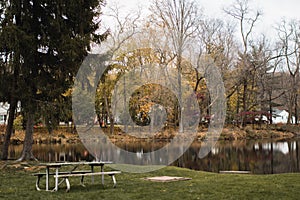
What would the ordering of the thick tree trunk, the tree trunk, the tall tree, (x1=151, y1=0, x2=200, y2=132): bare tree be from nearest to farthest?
the tall tree
the thick tree trunk
the tree trunk
(x1=151, y1=0, x2=200, y2=132): bare tree

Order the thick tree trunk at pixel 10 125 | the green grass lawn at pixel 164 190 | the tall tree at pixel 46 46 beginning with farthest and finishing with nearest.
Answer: the thick tree trunk at pixel 10 125
the tall tree at pixel 46 46
the green grass lawn at pixel 164 190

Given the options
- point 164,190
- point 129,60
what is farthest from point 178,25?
point 164,190

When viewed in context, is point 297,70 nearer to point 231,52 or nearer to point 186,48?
point 231,52

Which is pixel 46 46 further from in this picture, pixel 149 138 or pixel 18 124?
pixel 18 124

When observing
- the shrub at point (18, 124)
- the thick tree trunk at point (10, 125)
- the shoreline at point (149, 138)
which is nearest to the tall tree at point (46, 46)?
the thick tree trunk at point (10, 125)

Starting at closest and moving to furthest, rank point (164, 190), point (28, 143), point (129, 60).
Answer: point (164, 190), point (28, 143), point (129, 60)

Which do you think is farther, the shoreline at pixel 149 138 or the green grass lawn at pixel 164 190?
the shoreline at pixel 149 138

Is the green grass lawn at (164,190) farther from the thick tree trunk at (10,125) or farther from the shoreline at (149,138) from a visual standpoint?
the shoreline at (149,138)

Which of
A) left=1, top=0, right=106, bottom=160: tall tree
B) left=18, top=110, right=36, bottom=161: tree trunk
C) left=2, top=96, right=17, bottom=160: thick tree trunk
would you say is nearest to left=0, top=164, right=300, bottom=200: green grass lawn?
left=18, top=110, right=36, bottom=161: tree trunk

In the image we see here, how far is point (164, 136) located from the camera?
3719 cm

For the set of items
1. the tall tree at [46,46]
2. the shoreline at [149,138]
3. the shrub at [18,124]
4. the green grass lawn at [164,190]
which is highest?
the tall tree at [46,46]

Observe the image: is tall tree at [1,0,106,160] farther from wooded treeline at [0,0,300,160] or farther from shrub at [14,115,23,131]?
shrub at [14,115,23,131]

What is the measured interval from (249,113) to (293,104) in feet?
38.1

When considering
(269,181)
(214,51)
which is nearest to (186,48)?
(214,51)
